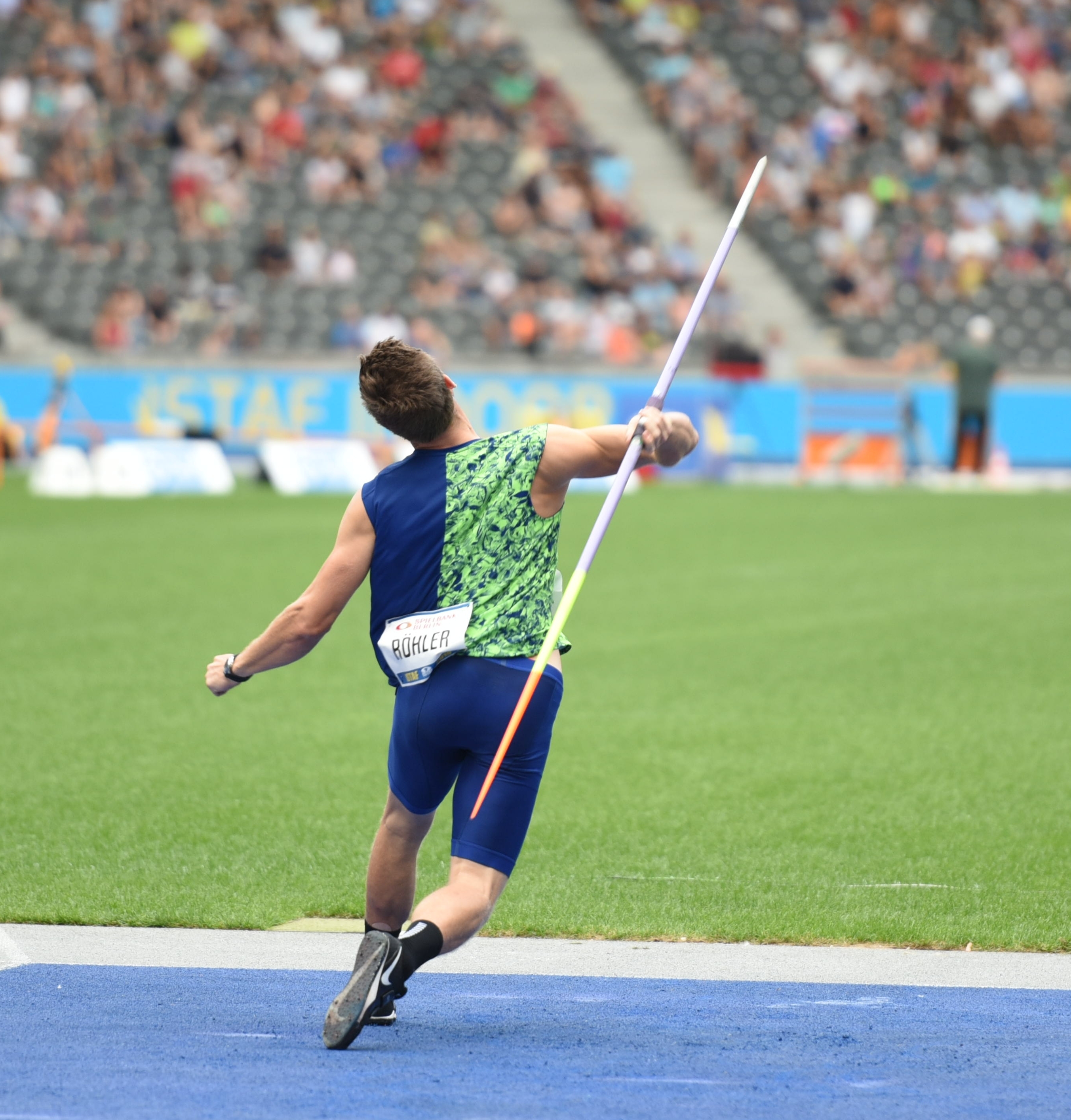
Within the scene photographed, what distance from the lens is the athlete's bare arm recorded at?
4750 mm

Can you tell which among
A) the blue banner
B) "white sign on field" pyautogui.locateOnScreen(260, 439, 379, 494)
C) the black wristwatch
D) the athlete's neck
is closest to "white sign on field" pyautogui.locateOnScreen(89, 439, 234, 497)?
"white sign on field" pyautogui.locateOnScreen(260, 439, 379, 494)

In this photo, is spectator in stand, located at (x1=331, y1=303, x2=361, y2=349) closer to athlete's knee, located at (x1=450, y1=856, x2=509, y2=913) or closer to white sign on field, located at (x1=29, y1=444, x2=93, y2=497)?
white sign on field, located at (x1=29, y1=444, x2=93, y2=497)

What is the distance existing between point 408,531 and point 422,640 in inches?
11.6

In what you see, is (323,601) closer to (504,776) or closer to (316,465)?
(504,776)

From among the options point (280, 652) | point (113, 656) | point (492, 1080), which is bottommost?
point (113, 656)

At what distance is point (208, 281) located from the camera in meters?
30.1

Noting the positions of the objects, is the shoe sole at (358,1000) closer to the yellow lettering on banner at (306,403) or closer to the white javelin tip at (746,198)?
the white javelin tip at (746,198)

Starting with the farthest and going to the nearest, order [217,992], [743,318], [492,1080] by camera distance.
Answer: [743,318] → [217,992] → [492,1080]

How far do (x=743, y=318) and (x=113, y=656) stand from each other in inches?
866

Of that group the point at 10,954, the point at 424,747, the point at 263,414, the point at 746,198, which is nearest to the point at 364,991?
the point at 424,747

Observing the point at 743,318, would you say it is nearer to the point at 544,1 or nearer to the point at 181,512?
the point at 544,1

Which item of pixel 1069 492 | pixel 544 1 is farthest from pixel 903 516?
pixel 544 1

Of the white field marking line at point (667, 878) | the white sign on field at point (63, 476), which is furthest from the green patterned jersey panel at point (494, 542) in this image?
the white sign on field at point (63, 476)

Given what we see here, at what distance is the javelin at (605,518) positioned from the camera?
4.64 m
